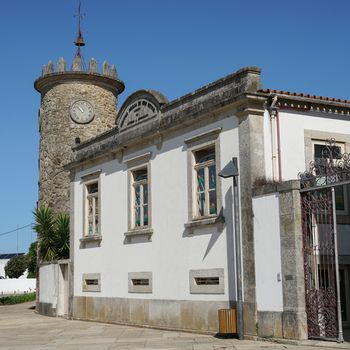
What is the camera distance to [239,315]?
1373cm

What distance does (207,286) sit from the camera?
→ 15.2m

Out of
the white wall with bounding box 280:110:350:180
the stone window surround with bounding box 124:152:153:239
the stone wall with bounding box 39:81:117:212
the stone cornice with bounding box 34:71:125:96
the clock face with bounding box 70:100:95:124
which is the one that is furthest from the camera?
the stone cornice with bounding box 34:71:125:96

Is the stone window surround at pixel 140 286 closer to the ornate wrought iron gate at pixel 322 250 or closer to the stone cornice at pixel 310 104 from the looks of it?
the ornate wrought iron gate at pixel 322 250

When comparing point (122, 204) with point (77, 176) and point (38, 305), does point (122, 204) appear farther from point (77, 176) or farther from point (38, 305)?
point (38, 305)

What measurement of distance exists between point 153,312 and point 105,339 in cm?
256

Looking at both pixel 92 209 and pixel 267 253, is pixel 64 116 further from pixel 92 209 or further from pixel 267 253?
pixel 267 253

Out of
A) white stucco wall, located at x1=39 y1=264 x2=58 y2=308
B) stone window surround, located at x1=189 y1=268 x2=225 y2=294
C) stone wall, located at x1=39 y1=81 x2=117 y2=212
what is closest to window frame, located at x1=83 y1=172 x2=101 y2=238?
white stucco wall, located at x1=39 y1=264 x2=58 y2=308

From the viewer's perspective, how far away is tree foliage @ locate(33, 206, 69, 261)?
24.9 metres

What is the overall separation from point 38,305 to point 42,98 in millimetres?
10632

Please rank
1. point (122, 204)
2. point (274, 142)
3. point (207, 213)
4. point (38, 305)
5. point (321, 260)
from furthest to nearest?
point (38, 305) < point (122, 204) < point (207, 213) < point (274, 142) < point (321, 260)

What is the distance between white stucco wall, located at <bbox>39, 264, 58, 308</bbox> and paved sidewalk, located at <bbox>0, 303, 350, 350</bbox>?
3370 mm

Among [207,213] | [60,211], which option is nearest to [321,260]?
[207,213]

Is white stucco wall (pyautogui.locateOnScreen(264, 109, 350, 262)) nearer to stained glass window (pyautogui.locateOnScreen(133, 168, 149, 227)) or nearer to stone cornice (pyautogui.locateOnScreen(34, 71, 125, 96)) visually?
stained glass window (pyautogui.locateOnScreen(133, 168, 149, 227))

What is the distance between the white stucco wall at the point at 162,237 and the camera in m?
15.0
